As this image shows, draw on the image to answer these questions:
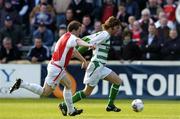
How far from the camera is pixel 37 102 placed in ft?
63.7

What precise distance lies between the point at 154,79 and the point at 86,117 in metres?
6.74

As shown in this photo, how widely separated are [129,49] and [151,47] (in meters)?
0.74

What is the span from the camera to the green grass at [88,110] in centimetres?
1475

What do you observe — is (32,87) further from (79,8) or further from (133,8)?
(133,8)

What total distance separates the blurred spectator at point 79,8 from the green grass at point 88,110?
3960 mm

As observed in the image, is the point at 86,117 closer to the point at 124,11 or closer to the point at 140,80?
the point at 140,80

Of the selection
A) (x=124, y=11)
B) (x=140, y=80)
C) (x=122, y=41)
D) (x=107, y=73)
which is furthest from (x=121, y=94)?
(x=107, y=73)

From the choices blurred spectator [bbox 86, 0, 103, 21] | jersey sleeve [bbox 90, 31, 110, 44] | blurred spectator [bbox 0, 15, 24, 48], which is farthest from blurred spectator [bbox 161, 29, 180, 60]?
jersey sleeve [bbox 90, 31, 110, 44]

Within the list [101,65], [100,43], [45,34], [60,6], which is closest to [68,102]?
[101,65]

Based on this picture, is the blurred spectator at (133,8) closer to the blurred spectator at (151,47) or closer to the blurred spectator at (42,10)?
the blurred spectator at (151,47)

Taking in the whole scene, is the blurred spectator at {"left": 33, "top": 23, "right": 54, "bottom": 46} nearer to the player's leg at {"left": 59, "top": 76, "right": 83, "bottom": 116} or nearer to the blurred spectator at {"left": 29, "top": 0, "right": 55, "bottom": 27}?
the blurred spectator at {"left": 29, "top": 0, "right": 55, "bottom": 27}

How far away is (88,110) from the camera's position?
1666 cm

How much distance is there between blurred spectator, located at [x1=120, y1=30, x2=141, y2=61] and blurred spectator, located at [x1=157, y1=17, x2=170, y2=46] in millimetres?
968

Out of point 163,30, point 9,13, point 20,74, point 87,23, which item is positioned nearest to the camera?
point 20,74
